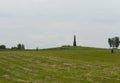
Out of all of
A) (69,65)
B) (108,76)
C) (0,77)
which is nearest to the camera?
(0,77)

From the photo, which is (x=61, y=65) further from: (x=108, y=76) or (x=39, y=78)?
(x=39, y=78)

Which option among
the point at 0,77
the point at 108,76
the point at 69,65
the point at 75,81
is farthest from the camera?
the point at 69,65

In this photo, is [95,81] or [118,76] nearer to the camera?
[95,81]

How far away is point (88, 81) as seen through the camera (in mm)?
31734

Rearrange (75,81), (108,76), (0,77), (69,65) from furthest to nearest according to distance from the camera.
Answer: (69,65) < (108,76) < (75,81) < (0,77)

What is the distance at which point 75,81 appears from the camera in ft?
102

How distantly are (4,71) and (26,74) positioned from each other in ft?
7.12

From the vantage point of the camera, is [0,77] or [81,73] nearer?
[0,77]

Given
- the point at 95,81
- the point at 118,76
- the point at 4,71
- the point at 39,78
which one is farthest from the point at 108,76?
the point at 4,71

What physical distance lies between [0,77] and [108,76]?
1193 cm

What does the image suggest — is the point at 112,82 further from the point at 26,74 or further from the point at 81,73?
the point at 26,74

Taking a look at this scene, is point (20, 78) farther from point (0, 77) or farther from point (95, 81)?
point (95, 81)

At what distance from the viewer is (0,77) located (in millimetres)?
29141

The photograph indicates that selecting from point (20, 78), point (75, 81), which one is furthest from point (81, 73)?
point (20, 78)
